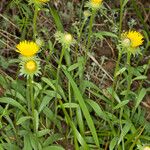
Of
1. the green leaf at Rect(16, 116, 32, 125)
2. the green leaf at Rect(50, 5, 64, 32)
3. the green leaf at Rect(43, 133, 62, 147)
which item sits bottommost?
the green leaf at Rect(43, 133, 62, 147)

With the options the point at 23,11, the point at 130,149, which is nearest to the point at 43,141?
the point at 130,149

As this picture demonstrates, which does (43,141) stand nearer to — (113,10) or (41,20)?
(41,20)

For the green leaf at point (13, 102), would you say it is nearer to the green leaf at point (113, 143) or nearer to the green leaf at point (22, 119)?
the green leaf at point (22, 119)

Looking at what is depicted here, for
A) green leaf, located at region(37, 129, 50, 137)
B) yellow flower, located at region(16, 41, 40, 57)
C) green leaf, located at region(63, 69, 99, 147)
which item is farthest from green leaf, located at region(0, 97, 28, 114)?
yellow flower, located at region(16, 41, 40, 57)

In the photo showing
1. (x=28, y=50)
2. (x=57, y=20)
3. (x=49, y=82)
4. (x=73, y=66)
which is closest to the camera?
(x=28, y=50)

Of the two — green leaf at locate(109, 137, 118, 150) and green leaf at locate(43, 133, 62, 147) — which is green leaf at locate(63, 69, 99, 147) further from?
green leaf at locate(43, 133, 62, 147)

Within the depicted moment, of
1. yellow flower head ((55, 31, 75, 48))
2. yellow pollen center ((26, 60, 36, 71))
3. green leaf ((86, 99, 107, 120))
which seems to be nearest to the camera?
yellow pollen center ((26, 60, 36, 71))

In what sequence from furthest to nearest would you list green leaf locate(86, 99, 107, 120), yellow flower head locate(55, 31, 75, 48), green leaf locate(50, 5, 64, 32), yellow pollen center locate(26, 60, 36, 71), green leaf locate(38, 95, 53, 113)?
green leaf locate(50, 5, 64, 32), green leaf locate(86, 99, 107, 120), green leaf locate(38, 95, 53, 113), yellow flower head locate(55, 31, 75, 48), yellow pollen center locate(26, 60, 36, 71)

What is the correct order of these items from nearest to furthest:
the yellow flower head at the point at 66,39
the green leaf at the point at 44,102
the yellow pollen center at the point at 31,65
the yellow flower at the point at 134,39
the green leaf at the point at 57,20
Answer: the yellow pollen center at the point at 31,65 → the yellow flower head at the point at 66,39 → the yellow flower at the point at 134,39 → the green leaf at the point at 44,102 → the green leaf at the point at 57,20

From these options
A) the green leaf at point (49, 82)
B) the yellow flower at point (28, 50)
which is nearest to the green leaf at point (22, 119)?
the green leaf at point (49, 82)

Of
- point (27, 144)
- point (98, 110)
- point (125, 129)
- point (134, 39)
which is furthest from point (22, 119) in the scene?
point (134, 39)

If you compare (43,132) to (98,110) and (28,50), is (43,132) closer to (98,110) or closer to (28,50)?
(98,110)

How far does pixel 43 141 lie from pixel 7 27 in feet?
3.05

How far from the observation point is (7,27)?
320cm
